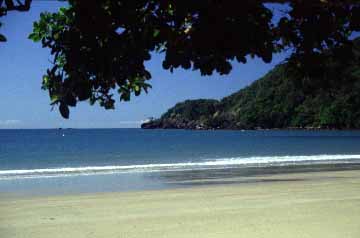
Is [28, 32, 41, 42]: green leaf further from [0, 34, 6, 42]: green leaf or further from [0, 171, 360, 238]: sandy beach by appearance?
[0, 171, 360, 238]: sandy beach

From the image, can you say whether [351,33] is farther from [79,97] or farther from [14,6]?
[14,6]

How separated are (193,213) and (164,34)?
24.3 ft

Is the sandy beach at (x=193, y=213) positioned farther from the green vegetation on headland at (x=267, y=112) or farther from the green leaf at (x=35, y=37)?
the green vegetation on headland at (x=267, y=112)

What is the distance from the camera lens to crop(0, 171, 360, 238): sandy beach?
8125 millimetres

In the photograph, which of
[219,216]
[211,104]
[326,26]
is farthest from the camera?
[211,104]

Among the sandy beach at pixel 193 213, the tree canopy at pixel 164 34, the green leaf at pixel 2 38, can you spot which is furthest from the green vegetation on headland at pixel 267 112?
the green leaf at pixel 2 38

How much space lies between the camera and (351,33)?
326cm

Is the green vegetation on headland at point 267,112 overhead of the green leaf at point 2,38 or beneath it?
overhead

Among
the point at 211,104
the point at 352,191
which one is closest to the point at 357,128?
the point at 211,104

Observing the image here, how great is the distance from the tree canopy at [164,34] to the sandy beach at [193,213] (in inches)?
201

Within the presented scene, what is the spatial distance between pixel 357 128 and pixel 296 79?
12910 centimetres

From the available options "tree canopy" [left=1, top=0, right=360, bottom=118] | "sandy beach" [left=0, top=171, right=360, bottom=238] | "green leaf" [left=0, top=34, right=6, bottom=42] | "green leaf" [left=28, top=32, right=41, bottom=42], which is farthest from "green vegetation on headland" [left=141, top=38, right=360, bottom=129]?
"green leaf" [left=0, top=34, right=6, bottom=42]

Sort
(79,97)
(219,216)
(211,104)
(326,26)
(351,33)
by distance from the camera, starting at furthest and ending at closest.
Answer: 1. (211,104)
2. (219,216)
3. (351,33)
4. (326,26)
5. (79,97)

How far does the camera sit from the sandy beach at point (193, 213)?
26.7 ft
